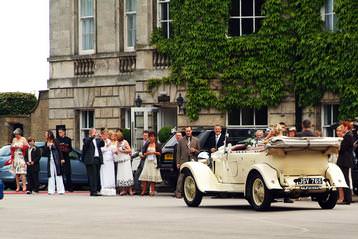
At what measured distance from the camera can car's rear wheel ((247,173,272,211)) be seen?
2341 centimetres

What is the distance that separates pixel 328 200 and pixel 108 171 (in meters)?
10.4

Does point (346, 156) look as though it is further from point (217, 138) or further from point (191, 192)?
point (217, 138)

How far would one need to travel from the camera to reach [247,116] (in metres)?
41.2

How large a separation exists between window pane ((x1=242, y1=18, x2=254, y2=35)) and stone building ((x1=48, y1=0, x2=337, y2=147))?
0.03 metres

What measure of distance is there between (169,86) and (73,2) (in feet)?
20.8

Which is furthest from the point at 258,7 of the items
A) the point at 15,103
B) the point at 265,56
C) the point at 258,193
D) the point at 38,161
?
the point at 15,103

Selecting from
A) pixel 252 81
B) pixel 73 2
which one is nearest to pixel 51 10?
pixel 73 2

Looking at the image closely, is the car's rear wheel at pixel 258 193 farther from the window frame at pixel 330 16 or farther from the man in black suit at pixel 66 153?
the window frame at pixel 330 16

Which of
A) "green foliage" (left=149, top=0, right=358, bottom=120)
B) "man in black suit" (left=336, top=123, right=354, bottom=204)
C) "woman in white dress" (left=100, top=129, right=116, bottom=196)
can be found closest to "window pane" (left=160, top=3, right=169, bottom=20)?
"green foliage" (left=149, top=0, right=358, bottom=120)

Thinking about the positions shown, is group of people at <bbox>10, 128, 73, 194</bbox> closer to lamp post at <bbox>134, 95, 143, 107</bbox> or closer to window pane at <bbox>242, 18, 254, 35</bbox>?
lamp post at <bbox>134, 95, 143, 107</bbox>

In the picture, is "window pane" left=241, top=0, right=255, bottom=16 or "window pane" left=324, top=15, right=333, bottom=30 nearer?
"window pane" left=324, top=15, right=333, bottom=30

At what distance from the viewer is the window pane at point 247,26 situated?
41062 millimetres

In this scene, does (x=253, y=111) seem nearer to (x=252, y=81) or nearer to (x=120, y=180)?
(x=252, y=81)

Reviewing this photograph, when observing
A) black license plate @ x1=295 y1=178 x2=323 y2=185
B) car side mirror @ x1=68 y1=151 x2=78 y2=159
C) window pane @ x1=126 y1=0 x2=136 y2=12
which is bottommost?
black license plate @ x1=295 y1=178 x2=323 y2=185
